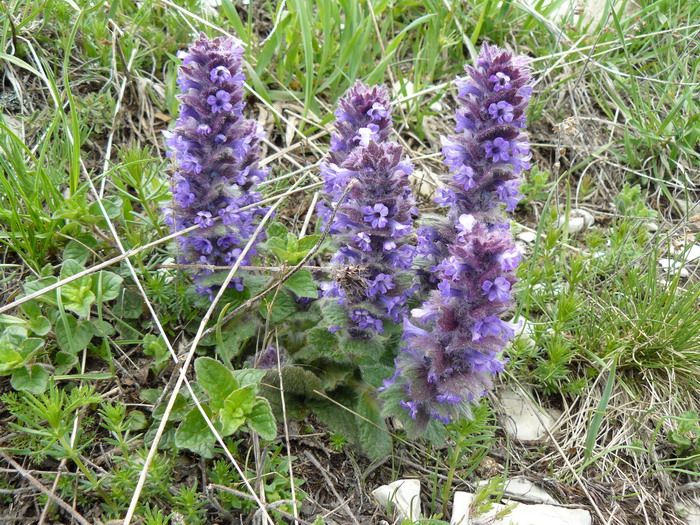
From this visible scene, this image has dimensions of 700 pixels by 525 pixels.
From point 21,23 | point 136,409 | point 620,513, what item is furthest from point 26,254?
point 620,513

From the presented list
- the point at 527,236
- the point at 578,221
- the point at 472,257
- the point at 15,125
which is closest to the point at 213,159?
the point at 472,257

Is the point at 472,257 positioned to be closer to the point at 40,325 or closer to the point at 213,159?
the point at 213,159

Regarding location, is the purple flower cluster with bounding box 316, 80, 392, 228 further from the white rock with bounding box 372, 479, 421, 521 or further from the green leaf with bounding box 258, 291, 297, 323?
the white rock with bounding box 372, 479, 421, 521

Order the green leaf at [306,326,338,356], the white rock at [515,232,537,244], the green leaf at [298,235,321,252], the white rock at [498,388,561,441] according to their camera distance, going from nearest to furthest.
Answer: the green leaf at [306,326,338,356], the green leaf at [298,235,321,252], the white rock at [498,388,561,441], the white rock at [515,232,537,244]

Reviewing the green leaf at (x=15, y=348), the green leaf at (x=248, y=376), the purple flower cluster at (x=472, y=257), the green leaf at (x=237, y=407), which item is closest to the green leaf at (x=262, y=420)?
the green leaf at (x=237, y=407)

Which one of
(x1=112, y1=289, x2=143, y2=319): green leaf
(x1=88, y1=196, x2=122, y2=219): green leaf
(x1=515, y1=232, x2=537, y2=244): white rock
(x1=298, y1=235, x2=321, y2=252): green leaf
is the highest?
(x1=88, y1=196, x2=122, y2=219): green leaf

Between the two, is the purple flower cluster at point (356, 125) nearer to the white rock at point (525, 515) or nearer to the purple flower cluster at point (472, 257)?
the purple flower cluster at point (472, 257)

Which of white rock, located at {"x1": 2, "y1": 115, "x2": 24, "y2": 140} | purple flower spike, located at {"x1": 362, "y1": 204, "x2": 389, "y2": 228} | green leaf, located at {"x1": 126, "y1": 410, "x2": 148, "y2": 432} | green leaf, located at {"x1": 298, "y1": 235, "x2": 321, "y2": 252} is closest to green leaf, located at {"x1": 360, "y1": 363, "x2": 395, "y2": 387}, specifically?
green leaf, located at {"x1": 298, "y1": 235, "x2": 321, "y2": 252}
